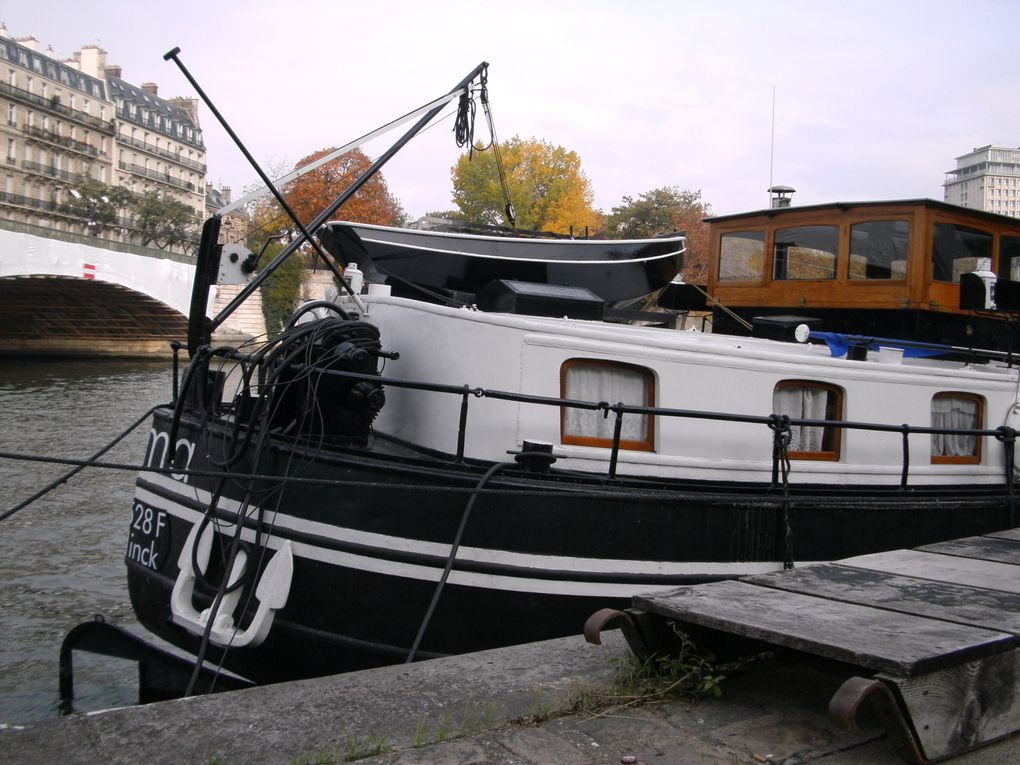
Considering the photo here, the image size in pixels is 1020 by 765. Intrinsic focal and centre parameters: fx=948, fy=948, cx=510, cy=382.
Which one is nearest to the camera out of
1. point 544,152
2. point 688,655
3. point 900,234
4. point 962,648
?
point 962,648

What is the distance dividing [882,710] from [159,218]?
64549 millimetres

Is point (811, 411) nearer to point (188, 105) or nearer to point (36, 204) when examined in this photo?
point (36, 204)

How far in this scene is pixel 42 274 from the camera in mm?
32688

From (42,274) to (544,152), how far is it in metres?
28.3

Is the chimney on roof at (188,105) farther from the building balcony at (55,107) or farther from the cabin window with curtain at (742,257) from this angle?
the cabin window with curtain at (742,257)

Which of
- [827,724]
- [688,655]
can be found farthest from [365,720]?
[827,724]

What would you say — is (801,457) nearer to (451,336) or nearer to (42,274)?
(451,336)

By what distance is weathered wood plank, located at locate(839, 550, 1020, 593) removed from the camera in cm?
453

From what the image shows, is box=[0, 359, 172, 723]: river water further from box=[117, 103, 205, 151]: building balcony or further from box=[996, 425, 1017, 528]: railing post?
box=[117, 103, 205, 151]: building balcony

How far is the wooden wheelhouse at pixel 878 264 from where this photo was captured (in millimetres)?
8047

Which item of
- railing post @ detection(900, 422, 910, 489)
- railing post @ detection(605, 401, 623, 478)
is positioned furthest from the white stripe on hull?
railing post @ detection(900, 422, 910, 489)

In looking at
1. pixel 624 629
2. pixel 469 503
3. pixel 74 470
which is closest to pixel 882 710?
pixel 624 629

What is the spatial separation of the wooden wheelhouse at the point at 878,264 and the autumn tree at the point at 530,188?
3746 cm

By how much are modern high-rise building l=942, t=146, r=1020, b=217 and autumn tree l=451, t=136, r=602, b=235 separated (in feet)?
68.2
